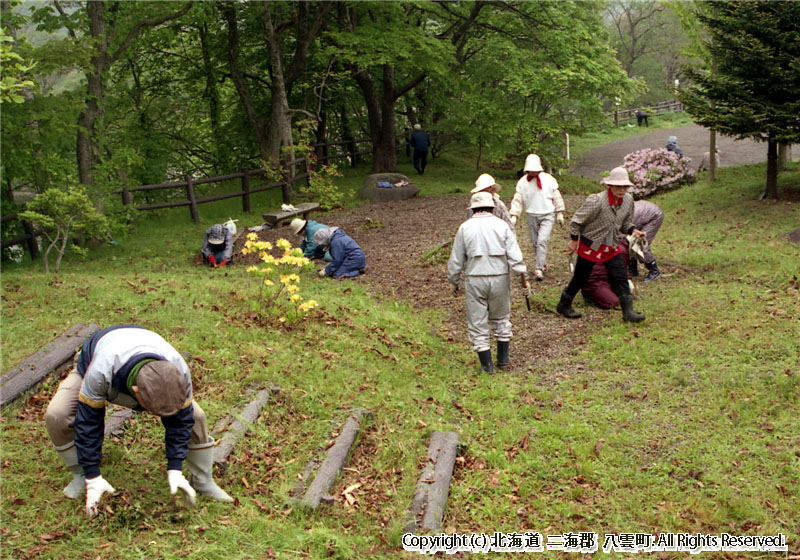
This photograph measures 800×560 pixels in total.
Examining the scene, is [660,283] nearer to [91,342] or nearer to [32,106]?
[91,342]

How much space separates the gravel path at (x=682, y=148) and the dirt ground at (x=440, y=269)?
8.61m

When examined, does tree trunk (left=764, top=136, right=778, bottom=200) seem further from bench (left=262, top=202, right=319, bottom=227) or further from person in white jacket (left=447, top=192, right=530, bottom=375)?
bench (left=262, top=202, right=319, bottom=227)

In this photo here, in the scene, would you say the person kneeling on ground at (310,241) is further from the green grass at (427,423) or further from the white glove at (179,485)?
the white glove at (179,485)

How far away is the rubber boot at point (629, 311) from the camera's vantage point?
8734 mm

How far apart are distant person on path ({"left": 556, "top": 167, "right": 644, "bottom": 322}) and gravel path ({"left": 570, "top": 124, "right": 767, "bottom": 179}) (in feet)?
54.1

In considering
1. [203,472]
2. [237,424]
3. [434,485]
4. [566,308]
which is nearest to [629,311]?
[566,308]

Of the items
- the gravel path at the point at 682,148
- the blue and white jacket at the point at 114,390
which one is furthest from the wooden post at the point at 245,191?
the blue and white jacket at the point at 114,390

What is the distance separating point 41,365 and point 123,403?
8.02 ft

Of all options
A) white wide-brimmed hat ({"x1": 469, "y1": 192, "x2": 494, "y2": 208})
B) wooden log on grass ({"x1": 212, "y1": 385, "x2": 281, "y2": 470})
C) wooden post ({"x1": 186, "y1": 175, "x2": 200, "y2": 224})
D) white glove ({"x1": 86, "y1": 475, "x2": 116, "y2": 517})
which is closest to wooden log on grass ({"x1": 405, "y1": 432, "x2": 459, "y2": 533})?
wooden log on grass ({"x1": 212, "y1": 385, "x2": 281, "y2": 470})

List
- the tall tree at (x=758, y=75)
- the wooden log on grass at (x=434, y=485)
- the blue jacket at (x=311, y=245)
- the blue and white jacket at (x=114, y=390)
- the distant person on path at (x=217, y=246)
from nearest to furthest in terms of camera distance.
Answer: the blue and white jacket at (x=114, y=390) → the wooden log on grass at (x=434, y=485) → the blue jacket at (x=311, y=245) → the distant person on path at (x=217, y=246) → the tall tree at (x=758, y=75)

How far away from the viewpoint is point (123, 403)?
14.0ft

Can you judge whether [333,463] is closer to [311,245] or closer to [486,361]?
[486,361]

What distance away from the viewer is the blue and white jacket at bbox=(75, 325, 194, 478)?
13.3ft

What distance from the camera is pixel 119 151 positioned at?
14727 mm
